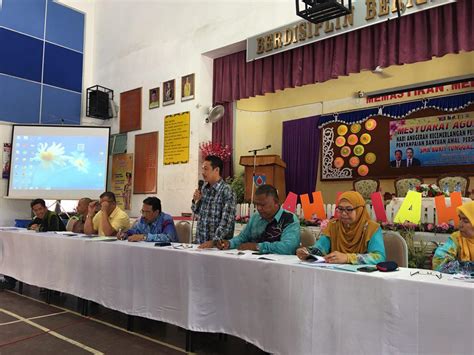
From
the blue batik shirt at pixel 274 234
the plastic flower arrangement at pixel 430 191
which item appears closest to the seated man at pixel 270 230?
the blue batik shirt at pixel 274 234

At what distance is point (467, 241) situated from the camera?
2.12 meters

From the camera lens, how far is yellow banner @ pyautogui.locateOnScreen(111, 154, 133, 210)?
23.4 ft

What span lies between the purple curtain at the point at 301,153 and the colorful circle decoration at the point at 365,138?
2.57 ft

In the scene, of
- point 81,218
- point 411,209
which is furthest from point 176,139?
point 411,209

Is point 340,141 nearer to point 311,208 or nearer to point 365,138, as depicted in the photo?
point 365,138

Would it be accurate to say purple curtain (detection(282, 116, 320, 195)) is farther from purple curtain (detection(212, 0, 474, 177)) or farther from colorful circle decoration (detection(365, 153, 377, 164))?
purple curtain (detection(212, 0, 474, 177))

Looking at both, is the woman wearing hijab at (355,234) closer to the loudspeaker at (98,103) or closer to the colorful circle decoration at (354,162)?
the colorful circle decoration at (354,162)

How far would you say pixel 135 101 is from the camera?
7109mm

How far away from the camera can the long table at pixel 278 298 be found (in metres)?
1.51

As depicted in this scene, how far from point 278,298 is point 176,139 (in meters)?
4.71

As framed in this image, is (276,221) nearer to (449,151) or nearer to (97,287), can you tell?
(97,287)

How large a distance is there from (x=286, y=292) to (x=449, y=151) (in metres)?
5.43

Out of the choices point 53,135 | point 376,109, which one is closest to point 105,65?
Answer: point 53,135

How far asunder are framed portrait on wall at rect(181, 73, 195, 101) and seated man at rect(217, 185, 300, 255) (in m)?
3.84
